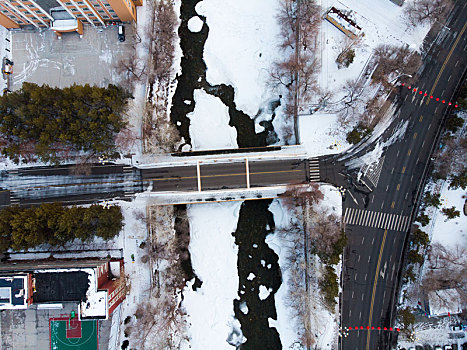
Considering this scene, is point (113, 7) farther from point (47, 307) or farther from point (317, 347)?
point (317, 347)

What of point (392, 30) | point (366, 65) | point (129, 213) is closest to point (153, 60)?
point (129, 213)

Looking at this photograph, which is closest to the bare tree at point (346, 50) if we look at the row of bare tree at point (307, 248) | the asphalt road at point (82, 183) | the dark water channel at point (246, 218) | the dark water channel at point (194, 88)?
the dark water channel at point (246, 218)

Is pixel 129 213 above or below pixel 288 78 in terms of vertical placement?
below

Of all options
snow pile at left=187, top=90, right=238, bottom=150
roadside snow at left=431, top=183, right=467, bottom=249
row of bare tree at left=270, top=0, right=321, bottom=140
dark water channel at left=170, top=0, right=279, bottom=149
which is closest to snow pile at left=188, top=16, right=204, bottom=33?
dark water channel at left=170, top=0, right=279, bottom=149

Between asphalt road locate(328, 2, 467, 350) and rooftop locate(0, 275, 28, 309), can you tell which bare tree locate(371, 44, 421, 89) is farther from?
rooftop locate(0, 275, 28, 309)

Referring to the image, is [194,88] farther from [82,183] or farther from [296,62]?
[82,183]
